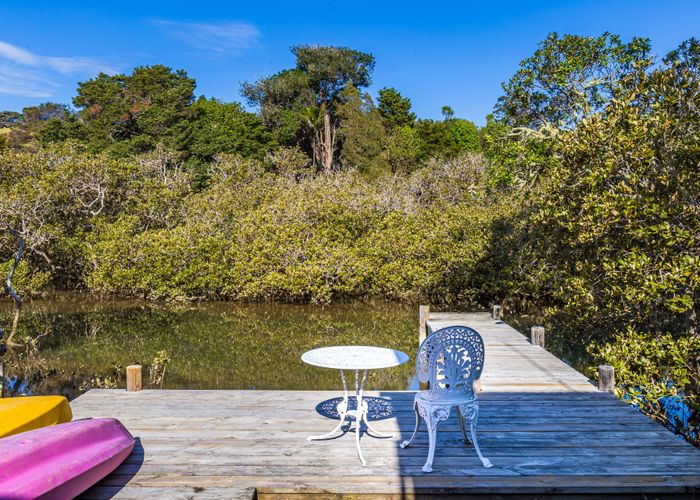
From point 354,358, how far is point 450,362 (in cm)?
84

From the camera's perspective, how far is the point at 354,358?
4828 millimetres

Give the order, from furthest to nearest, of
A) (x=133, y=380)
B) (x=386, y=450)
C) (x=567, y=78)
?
(x=567, y=78), (x=133, y=380), (x=386, y=450)

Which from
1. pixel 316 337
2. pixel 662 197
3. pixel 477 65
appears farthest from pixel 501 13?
pixel 662 197

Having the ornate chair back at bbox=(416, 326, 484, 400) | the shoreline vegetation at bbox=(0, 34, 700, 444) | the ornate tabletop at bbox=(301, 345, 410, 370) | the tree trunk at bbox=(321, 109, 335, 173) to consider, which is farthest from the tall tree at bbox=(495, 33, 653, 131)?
the tree trunk at bbox=(321, 109, 335, 173)

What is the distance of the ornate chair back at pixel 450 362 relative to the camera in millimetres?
4363

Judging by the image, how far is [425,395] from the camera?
14.6 ft

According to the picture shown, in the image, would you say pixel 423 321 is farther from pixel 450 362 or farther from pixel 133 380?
pixel 450 362

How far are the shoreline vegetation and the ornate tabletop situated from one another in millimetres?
3590

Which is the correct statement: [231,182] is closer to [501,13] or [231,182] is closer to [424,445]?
[501,13]

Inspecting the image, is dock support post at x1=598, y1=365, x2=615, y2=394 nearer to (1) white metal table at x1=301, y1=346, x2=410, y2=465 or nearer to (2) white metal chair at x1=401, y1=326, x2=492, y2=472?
(2) white metal chair at x1=401, y1=326, x2=492, y2=472

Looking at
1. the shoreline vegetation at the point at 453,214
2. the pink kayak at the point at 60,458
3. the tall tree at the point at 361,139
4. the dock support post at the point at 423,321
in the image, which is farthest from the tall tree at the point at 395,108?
the pink kayak at the point at 60,458

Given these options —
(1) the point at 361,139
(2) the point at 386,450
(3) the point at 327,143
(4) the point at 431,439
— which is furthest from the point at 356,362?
(3) the point at 327,143

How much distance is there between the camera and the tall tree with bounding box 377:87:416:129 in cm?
4259

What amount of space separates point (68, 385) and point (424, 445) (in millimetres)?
7364
